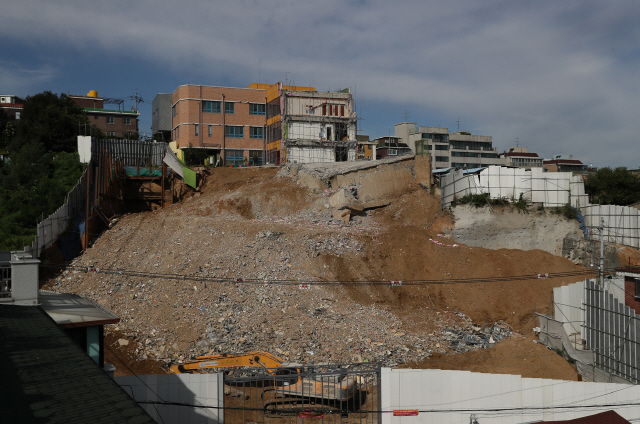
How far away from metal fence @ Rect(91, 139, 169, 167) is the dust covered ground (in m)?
5.66

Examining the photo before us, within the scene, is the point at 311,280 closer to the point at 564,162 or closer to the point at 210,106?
the point at 210,106

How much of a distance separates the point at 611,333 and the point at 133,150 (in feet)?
97.8

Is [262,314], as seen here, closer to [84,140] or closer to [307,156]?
[84,140]

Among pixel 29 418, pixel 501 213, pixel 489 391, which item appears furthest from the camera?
pixel 501 213

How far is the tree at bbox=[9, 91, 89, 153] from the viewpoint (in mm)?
39281

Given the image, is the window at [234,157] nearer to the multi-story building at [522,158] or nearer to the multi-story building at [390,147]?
the multi-story building at [390,147]

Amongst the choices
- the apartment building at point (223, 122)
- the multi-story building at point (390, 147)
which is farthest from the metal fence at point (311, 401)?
the multi-story building at point (390, 147)

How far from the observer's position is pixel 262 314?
2031cm

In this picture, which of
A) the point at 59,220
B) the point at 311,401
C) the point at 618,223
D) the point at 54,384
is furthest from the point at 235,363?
the point at 618,223

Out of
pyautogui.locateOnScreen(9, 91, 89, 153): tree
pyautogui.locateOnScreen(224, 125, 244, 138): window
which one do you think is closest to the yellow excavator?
pyautogui.locateOnScreen(9, 91, 89, 153): tree

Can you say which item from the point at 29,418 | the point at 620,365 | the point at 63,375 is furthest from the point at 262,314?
the point at 29,418

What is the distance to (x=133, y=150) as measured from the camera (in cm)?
3475

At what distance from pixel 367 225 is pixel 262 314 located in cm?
1123

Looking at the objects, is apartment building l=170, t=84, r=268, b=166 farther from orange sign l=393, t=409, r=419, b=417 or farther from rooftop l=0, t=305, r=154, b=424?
rooftop l=0, t=305, r=154, b=424
